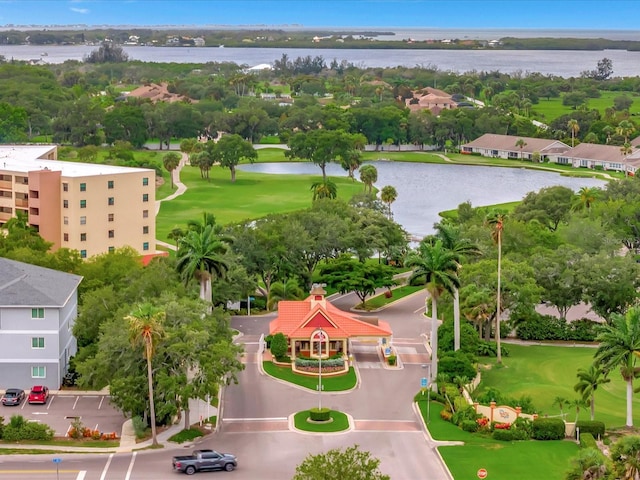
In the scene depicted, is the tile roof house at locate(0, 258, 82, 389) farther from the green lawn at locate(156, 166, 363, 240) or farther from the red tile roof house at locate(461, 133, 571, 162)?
the red tile roof house at locate(461, 133, 571, 162)

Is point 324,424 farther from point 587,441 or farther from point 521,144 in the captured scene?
point 521,144

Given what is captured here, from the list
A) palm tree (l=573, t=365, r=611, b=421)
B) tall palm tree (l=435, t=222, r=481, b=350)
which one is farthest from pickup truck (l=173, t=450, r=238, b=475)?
tall palm tree (l=435, t=222, r=481, b=350)

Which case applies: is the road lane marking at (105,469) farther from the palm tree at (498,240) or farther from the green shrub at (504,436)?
the palm tree at (498,240)

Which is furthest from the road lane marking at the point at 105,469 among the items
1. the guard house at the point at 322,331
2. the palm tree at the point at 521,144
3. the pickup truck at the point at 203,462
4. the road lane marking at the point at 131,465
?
the palm tree at the point at 521,144

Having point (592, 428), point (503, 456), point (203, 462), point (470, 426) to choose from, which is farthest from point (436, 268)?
point (203, 462)

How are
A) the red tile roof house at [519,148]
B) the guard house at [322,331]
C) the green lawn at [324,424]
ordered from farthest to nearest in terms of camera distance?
the red tile roof house at [519,148], the guard house at [322,331], the green lawn at [324,424]

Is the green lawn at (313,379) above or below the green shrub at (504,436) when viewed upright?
below

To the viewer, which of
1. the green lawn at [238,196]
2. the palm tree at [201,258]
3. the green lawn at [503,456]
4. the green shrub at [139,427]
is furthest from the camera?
the green lawn at [238,196]
